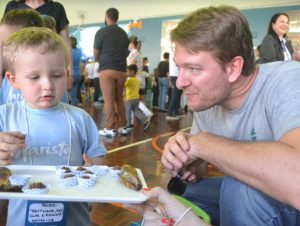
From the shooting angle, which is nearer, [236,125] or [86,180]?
[86,180]

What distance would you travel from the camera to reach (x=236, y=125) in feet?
3.80

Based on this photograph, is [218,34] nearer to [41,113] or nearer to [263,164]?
[263,164]

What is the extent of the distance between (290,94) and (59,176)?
27.3 inches

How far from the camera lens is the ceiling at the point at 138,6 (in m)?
8.26

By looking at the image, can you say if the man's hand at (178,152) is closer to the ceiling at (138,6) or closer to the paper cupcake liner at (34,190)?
the paper cupcake liner at (34,190)

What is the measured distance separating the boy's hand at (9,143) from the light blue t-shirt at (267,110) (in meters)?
0.71

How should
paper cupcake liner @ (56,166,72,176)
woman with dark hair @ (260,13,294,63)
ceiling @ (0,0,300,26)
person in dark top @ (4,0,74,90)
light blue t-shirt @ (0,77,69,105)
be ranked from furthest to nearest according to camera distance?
ceiling @ (0,0,300,26)
woman with dark hair @ (260,13,294,63)
person in dark top @ (4,0,74,90)
light blue t-shirt @ (0,77,69,105)
paper cupcake liner @ (56,166,72,176)

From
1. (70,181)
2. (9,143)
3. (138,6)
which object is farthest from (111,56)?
→ (138,6)

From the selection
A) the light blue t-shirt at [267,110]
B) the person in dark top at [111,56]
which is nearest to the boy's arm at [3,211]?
the light blue t-shirt at [267,110]

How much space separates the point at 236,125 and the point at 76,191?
0.63 m

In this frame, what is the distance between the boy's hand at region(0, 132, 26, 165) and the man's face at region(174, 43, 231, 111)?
0.55m

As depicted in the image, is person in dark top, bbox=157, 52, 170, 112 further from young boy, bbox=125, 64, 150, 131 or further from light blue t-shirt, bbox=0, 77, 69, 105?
light blue t-shirt, bbox=0, 77, 69, 105

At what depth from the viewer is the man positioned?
829mm

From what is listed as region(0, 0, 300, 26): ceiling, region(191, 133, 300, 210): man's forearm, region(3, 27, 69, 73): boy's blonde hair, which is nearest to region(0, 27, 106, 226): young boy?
region(3, 27, 69, 73): boy's blonde hair
